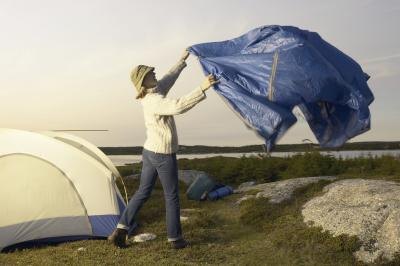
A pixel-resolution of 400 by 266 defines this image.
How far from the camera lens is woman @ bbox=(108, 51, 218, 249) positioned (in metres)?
7.57

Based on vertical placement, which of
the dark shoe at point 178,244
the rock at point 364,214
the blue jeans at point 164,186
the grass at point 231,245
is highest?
the blue jeans at point 164,186

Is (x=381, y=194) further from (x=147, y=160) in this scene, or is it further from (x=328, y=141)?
(x=147, y=160)

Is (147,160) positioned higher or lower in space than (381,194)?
higher

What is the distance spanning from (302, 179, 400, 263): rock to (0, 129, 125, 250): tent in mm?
3787

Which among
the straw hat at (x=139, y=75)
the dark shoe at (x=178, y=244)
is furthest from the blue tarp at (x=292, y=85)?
the dark shoe at (x=178, y=244)

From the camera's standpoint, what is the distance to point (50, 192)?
9.61m

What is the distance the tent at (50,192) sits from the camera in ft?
A: 31.1

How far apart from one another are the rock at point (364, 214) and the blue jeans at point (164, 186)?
103 inches

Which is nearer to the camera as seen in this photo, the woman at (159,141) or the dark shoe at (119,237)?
the woman at (159,141)

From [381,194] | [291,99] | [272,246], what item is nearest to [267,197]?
[381,194]

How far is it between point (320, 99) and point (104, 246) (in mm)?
4146

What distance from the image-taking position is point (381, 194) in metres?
9.91

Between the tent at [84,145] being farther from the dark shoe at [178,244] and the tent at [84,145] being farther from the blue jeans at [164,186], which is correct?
the dark shoe at [178,244]

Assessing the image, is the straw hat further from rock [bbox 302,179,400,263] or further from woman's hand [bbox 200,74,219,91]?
rock [bbox 302,179,400,263]
